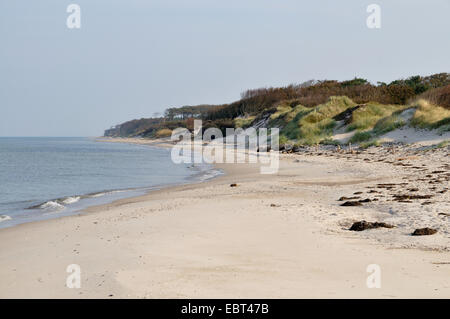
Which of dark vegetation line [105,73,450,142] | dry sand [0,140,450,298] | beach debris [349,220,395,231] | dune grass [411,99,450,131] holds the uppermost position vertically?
dark vegetation line [105,73,450,142]

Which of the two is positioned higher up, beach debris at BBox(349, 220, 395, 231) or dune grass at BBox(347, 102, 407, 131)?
dune grass at BBox(347, 102, 407, 131)

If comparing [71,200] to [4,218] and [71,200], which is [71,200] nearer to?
[71,200]

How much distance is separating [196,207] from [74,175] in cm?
1025

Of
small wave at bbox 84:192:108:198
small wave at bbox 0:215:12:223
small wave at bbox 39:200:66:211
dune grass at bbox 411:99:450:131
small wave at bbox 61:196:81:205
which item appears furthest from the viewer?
dune grass at bbox 411:99:450:131

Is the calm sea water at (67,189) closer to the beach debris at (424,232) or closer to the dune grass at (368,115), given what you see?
the beach debris at (424,232)

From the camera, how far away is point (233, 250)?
211 inches

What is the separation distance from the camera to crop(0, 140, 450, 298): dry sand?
4.03 m

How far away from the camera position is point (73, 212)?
9.27 meters

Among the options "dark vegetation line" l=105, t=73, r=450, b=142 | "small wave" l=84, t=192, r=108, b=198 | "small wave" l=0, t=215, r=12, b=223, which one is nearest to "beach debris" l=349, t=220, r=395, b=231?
"small wave" l=0, t=215, r=12, b=223

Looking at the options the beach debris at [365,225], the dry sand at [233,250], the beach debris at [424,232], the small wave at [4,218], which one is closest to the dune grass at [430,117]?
the dry sand at [233,250]

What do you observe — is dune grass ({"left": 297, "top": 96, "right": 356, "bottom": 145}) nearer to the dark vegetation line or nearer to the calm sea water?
the dark vegetation line

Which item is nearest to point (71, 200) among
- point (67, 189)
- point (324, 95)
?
point (67, 189)
